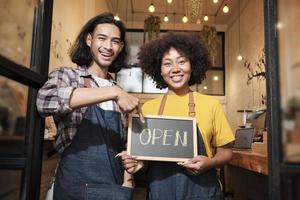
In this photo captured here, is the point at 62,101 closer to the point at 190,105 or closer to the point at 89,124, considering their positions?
the point at 89,124

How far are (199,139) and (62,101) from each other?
2.20 ft

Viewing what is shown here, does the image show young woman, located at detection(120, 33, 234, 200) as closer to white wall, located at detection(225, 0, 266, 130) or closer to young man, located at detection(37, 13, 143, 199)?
young man, located at detection(37, 13, 143, 199)

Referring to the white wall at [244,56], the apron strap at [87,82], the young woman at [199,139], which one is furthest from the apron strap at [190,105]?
the white wall at [244,56]

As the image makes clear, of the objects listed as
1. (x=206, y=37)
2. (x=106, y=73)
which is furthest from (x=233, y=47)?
(x=106, y=73)

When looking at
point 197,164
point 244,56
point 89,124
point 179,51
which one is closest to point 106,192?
point 89,124

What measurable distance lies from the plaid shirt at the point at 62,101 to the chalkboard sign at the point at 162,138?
10.4 inches

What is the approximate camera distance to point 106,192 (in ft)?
4.50

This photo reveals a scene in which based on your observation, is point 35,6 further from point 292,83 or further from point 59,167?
point 292,83

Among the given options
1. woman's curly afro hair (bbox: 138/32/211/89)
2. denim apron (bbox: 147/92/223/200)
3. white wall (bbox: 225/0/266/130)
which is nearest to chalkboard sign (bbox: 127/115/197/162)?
denim apron (bbox: 147/92/223/200)

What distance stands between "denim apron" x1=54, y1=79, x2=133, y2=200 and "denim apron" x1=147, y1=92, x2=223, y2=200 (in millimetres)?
153

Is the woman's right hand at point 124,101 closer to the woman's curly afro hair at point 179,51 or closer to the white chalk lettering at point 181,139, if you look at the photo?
the white chalk lettering at point 181,139

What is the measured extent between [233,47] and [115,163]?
770 centimetres

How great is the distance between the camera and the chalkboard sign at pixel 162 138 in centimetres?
141

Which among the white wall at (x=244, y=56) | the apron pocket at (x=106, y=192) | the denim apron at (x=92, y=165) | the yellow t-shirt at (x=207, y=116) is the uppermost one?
the white wall at (x=244, y=56)
